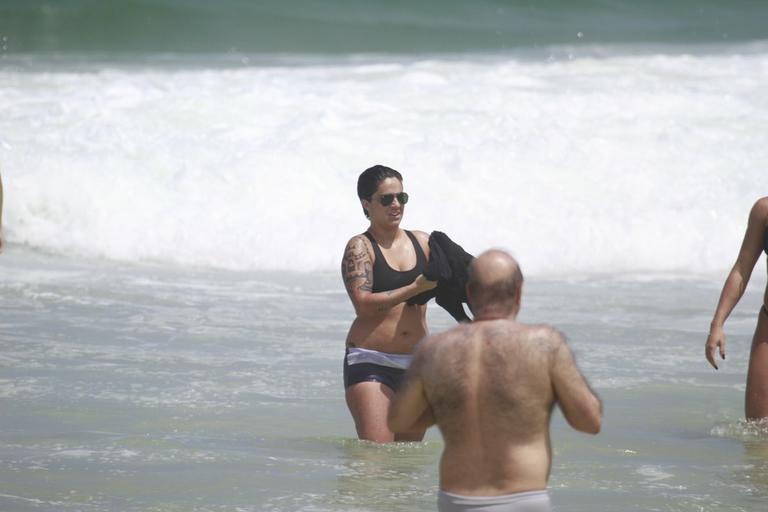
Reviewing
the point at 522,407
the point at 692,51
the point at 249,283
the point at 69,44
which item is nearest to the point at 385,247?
the point at 522,407

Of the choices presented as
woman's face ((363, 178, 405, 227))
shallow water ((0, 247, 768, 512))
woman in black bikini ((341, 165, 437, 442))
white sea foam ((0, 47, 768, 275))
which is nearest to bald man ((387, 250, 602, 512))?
shallow water ((0, 247, 768, 512))

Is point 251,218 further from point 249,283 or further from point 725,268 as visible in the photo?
point 725,268

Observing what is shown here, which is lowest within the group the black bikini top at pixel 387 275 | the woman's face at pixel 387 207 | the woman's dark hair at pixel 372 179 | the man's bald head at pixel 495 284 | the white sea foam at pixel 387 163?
the man's bald head at pixel 495 284

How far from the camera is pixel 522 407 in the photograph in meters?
3.51

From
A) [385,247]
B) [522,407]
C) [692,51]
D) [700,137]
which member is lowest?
[522,407]

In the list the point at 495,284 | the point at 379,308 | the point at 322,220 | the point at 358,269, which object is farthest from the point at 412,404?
the point at 322,220

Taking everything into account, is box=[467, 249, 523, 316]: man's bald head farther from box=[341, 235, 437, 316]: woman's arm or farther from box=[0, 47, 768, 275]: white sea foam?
box=[0, 47, 768, 275]: white sea foam

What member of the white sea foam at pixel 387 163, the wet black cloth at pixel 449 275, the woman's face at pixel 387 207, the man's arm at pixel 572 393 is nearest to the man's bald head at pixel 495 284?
the man's arm at pixel 572 393

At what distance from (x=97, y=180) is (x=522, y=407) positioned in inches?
441

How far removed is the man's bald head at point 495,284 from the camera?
3.52m

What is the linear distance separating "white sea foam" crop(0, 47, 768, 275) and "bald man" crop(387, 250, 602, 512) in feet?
28.6

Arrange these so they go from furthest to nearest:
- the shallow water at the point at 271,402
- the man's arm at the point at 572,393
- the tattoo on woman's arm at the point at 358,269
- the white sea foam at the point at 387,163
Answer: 1. the white sea foam at the point at 387,163
2. the tattoo on woman's arm at the point at 358,269
3. the shallow water at the point at 271,402
4. the man's arm at the point at 572,393

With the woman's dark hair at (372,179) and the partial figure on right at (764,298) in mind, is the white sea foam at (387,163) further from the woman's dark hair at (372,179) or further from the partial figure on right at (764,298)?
the woman's dark hair at (372,179)

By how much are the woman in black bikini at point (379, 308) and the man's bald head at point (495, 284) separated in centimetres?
218
